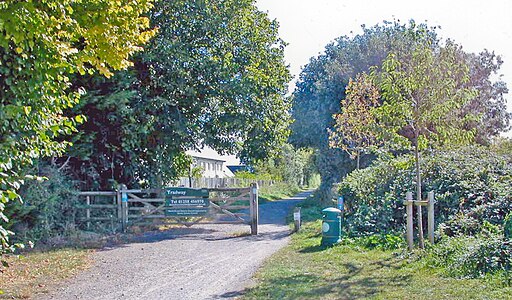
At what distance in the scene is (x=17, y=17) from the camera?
701 cm

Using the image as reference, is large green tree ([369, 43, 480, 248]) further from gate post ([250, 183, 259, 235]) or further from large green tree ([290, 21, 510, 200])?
large green tree ([290, 21, 510, 200])

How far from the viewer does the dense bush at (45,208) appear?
47.6ft

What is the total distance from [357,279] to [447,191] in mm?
6562

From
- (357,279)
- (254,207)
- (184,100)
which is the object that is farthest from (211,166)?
(357,279)

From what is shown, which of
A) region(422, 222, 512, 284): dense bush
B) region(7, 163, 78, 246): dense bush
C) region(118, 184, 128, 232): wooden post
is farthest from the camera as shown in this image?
region(118, 184, 128, 232): wooden post

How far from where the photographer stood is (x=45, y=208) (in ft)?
49.6

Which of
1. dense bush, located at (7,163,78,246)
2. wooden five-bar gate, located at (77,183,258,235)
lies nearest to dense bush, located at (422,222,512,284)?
wooden five-bar gate, located at (77,183,258,235)

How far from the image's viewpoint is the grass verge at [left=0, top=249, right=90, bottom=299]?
9.27 metres

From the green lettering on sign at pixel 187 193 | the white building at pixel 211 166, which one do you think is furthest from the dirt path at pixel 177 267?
the white building at pixel 211 166

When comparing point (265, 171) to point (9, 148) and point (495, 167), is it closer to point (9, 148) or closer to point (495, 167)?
point (495, 167)

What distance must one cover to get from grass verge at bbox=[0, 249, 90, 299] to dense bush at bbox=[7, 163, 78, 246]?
61.3 inches

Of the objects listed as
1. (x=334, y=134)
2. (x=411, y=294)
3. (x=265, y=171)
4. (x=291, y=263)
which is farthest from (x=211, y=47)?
(x=265, y=171)

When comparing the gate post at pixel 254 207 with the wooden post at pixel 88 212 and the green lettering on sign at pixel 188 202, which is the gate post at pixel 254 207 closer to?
the green lettering on sign at pixel 188 202

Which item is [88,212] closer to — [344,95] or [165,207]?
[165,207]
